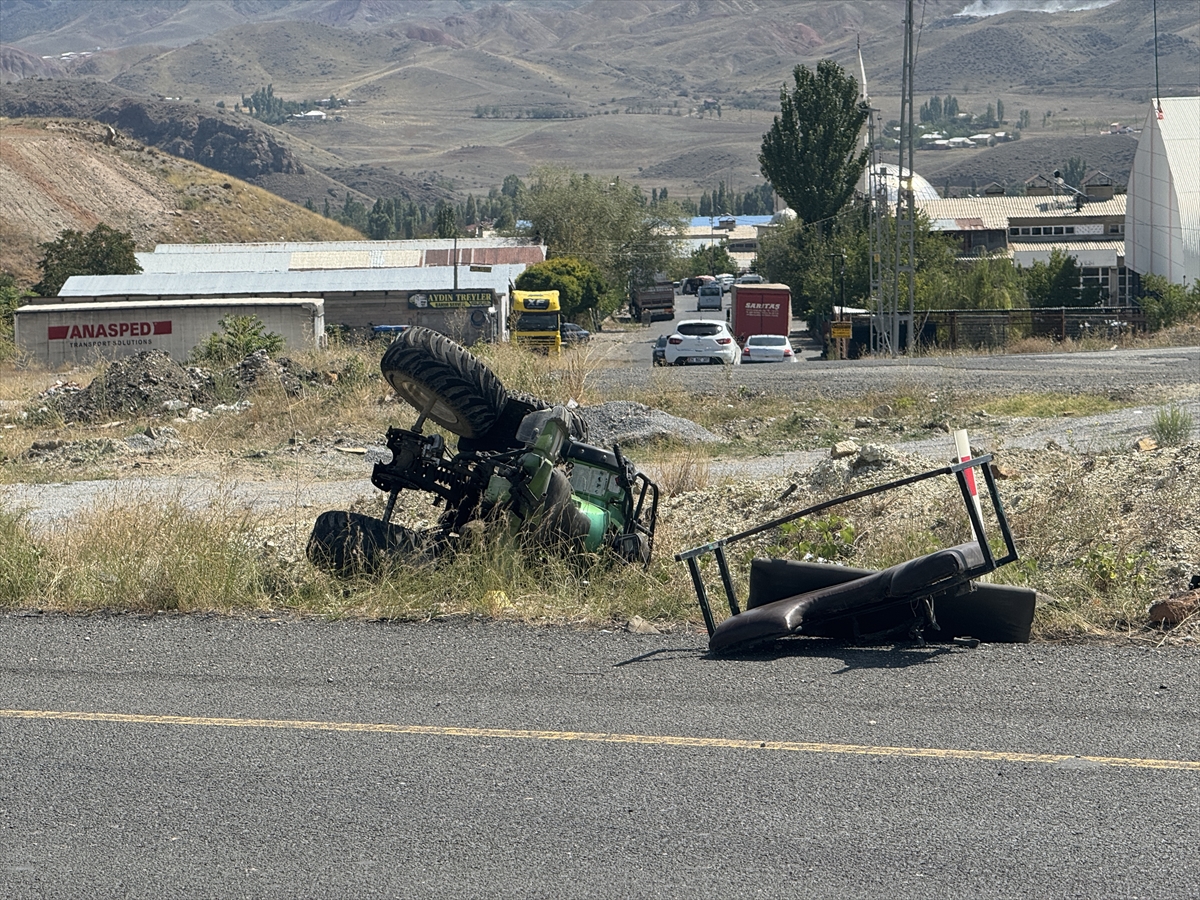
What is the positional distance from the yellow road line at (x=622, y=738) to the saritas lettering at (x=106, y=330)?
37.4 meters

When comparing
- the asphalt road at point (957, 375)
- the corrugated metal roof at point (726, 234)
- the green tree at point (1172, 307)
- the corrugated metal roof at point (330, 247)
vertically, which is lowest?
the asphalt road at point (957, 375)

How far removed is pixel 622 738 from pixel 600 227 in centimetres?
8902

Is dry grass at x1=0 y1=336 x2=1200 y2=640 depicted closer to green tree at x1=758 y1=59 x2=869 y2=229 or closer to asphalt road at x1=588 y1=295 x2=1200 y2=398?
asphalt road at x1=588 y1=295 x2=1200 y2=398

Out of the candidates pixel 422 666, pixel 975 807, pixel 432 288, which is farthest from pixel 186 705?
pixel 432 288

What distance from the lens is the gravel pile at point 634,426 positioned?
17.9m

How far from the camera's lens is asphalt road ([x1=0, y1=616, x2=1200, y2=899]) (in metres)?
4.17

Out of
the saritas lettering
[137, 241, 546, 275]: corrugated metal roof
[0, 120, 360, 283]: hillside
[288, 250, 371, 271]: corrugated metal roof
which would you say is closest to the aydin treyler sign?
[137, 241, 546, 275]: corrugated metal roof

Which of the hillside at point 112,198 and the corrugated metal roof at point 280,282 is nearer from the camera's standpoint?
the corrugated metal roof at point 280,282

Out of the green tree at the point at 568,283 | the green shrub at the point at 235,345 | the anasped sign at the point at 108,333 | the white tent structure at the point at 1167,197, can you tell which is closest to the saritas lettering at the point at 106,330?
the anasped sign at the point at 108,333

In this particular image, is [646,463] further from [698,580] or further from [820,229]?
[820,229]

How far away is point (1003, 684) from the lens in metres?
5.84

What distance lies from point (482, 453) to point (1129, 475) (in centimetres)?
548

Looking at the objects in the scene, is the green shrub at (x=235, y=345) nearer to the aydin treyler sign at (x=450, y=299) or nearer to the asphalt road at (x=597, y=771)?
the asphalt road at (x=597, y=771)

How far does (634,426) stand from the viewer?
1820 cm
